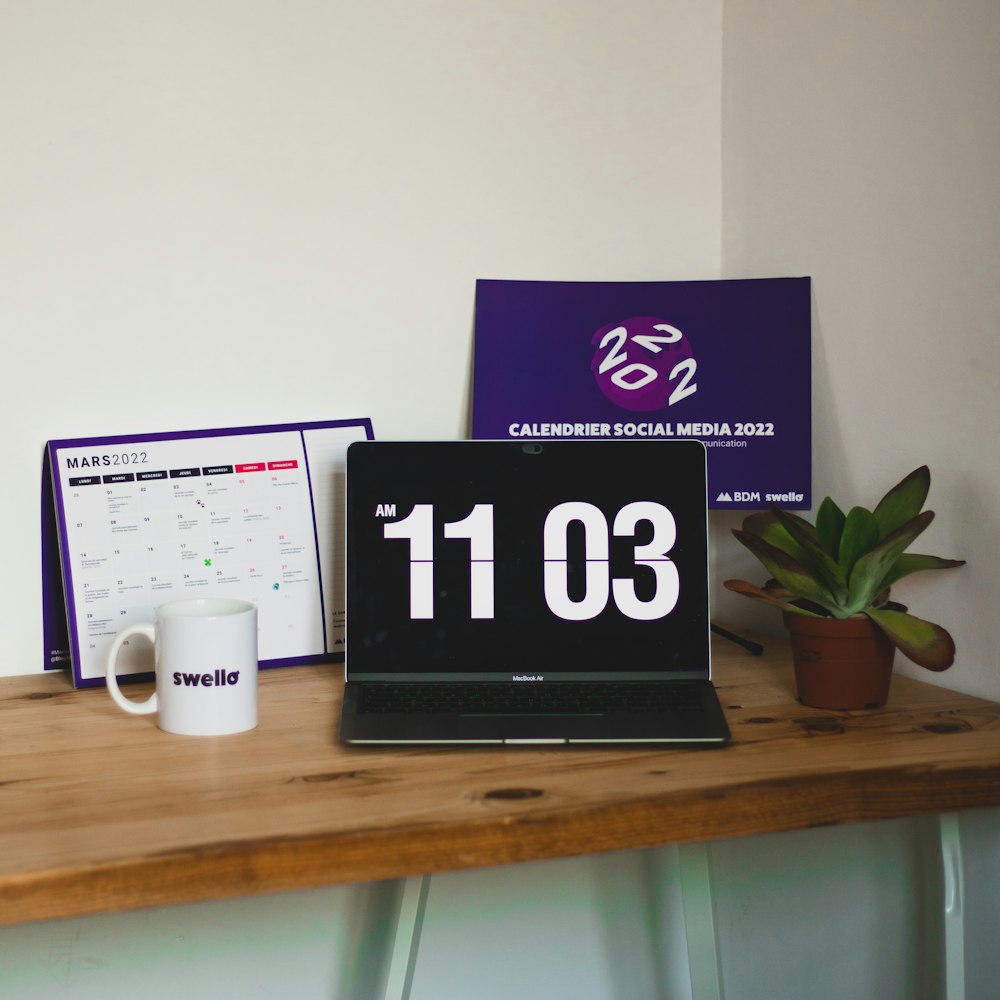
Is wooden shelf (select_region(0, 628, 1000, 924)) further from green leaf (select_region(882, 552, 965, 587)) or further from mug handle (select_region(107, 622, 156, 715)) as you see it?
green leaf (select_region(882, 552, 965, 587))

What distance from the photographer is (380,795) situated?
0.78m

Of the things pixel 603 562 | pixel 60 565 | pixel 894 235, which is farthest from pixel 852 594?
pixel 60 565

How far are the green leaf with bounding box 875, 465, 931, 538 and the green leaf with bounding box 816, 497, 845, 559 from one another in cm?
4

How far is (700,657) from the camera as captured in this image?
105 cm

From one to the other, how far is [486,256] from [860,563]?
0.59m

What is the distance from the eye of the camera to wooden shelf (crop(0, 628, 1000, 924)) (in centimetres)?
69

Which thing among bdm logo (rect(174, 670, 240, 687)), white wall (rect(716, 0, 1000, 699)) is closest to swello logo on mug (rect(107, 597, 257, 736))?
bdm logo (rect(174, 670, 240, 687))

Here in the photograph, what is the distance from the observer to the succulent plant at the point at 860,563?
96 centimetres

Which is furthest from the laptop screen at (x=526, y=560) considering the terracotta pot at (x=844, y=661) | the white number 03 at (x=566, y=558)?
the terracotta pot at (x=844, y=661)

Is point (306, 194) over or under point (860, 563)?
over

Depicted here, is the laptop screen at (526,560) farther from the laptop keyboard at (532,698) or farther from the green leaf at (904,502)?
the green leaf at (904,502)

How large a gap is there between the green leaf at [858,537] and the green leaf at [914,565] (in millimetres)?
33

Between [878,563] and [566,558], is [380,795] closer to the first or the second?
[566,558]

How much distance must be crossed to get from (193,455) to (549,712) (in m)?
0.50
